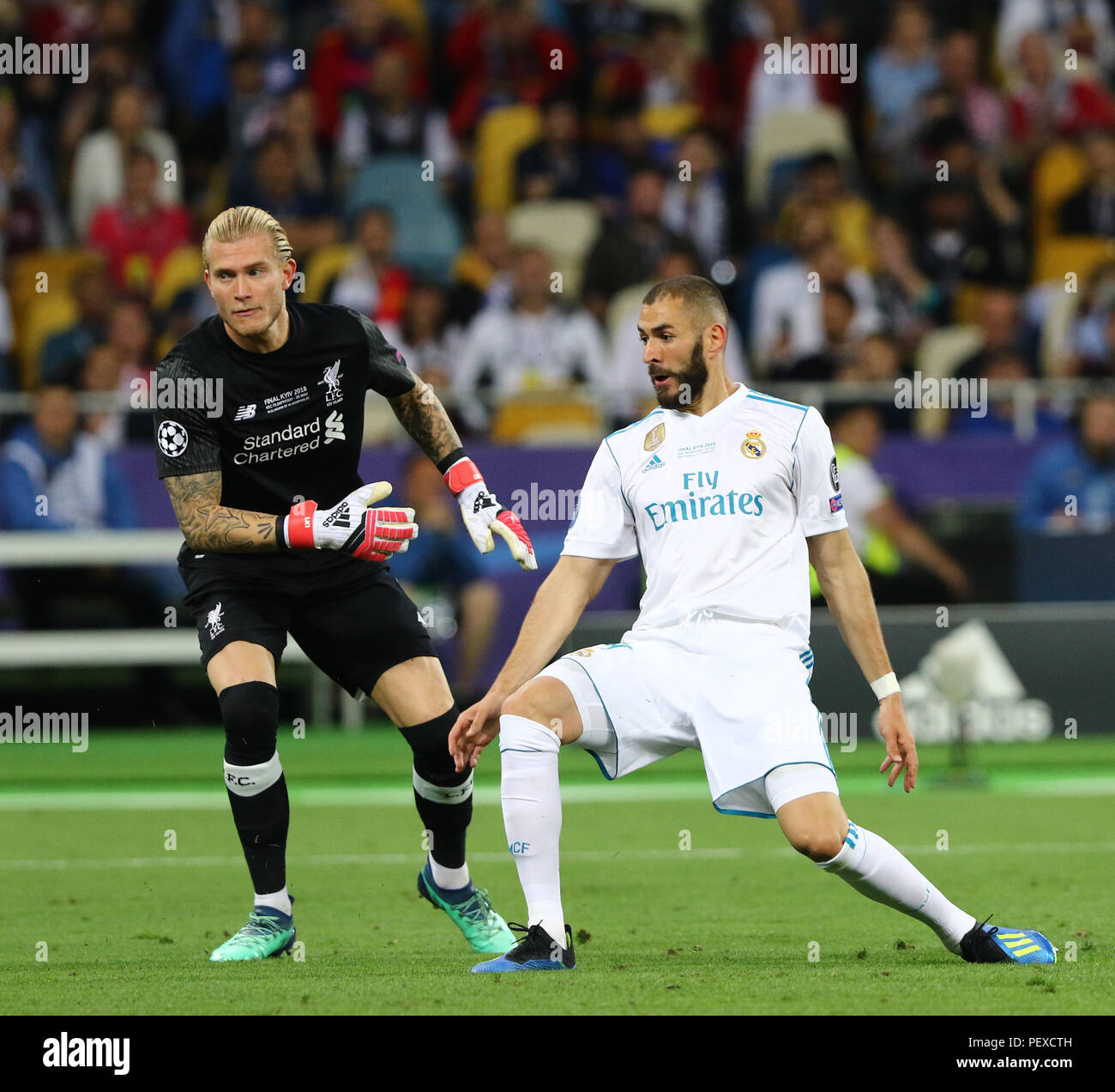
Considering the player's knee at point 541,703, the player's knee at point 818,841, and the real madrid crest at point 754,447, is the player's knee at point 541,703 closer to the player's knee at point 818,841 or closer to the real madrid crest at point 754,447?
the player's knee at point 818,841

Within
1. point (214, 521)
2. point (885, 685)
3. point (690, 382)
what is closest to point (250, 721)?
point (214, 521)

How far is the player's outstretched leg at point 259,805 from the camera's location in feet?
21.3

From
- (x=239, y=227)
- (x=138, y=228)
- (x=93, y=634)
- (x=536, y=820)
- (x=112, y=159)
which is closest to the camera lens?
(x=536, y=820)

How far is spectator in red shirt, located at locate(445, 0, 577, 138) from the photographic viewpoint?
18.0 m

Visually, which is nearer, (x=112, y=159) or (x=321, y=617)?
(x=321, y=617)

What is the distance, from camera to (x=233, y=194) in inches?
659

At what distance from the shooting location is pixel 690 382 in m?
6.43

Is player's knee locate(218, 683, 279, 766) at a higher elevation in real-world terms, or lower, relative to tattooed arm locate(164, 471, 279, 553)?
lower

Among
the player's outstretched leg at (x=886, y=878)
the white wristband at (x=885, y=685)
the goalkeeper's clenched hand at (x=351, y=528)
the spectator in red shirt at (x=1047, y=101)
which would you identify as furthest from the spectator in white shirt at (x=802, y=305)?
A: the player's outstretched leg at (x=886, y=878)

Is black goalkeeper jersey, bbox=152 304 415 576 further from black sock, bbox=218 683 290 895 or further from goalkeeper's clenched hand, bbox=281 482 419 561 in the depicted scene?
black sock, bbox=218 683 290 895

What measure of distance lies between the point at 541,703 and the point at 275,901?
123 centimetres

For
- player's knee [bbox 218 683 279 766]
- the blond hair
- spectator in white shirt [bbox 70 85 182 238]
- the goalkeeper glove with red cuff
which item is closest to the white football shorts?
the goalkeeper glove with red cuff

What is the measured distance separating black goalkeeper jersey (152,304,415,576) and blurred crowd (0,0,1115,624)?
752 cm

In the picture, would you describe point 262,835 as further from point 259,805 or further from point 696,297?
point 696,297
